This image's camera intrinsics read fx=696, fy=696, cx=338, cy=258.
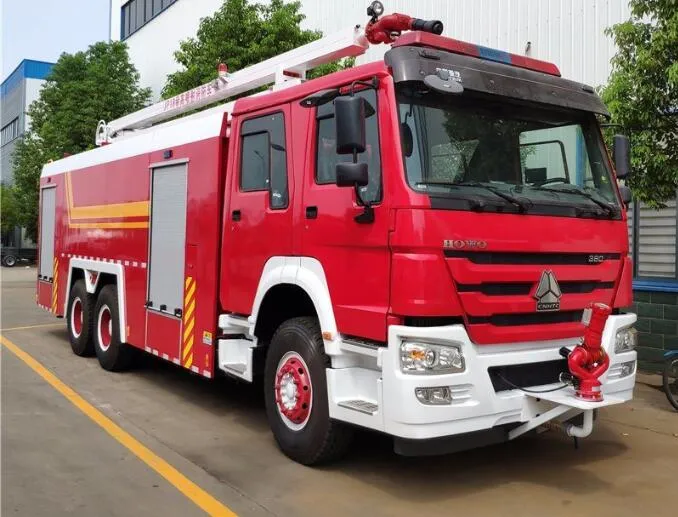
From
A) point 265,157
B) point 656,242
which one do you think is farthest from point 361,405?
point 656,242

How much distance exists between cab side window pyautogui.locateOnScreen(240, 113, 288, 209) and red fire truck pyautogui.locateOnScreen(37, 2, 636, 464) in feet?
0.06

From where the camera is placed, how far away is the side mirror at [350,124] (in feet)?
14.0

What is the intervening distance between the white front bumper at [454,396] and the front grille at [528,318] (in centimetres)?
14

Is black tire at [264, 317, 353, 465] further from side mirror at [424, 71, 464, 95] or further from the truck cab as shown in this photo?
side mirror at [424, 71, 464, 95]

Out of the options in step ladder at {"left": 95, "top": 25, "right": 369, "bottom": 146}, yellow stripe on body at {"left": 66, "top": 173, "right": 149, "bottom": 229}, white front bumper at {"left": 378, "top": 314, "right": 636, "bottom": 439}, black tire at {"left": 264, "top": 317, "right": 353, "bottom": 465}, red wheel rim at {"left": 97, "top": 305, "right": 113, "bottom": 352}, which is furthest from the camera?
red wheel rim at {"left": 97, "top": 305, "right": 113, "bottom": 352}

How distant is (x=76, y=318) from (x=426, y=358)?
693cm

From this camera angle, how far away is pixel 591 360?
4.61 metres

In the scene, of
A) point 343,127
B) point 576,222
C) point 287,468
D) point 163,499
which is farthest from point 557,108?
point 163,499

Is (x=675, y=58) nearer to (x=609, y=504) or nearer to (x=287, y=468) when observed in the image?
(x=609, y=504)

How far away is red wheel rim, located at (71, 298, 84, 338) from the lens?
377 inches

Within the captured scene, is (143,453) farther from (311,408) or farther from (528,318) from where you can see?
(528,318)

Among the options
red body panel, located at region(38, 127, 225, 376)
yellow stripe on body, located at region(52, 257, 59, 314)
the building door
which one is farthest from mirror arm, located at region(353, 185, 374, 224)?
yellow stripe on body, located at region(52, 257, 59, 314)

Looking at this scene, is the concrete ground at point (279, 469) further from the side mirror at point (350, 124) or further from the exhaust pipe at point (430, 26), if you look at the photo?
the exhaust pipe at point (430, 26)

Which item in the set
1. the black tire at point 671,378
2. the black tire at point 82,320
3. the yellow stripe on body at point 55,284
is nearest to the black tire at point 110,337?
the black tire at point 82,320
